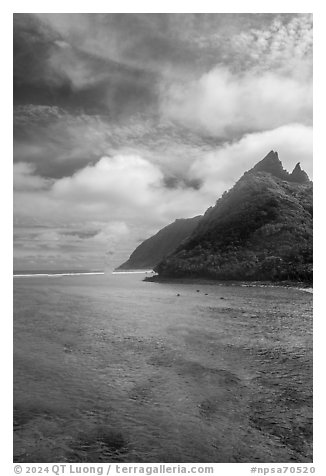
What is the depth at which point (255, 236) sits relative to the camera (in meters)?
76.8

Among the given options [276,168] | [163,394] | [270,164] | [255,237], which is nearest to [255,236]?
[255,237]

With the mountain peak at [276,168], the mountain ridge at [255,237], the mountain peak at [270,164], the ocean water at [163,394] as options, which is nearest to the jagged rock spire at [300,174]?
the mountain peak at [276,168]

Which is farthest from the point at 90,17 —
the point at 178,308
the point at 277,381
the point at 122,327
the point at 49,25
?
the point at 178,308

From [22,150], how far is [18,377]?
10.0 m

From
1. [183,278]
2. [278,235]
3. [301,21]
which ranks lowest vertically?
[183,278]

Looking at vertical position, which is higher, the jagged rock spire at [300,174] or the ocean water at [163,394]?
the jagged rock spire at [300,174]

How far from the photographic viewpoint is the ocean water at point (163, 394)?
956 cm

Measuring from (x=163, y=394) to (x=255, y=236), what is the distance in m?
67.8

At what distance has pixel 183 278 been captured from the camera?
91000 mm

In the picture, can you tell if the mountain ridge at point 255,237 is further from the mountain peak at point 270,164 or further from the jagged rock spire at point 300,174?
the jagged rock spire at point 300,174

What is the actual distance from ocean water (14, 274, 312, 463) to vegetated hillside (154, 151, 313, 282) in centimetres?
4120

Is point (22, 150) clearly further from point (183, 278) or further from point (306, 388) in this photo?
point (183, 278)

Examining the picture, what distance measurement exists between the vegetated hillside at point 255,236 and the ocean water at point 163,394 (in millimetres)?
41196

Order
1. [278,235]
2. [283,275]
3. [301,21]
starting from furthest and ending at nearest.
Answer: [278,235]
[283,275]
[301,21]
